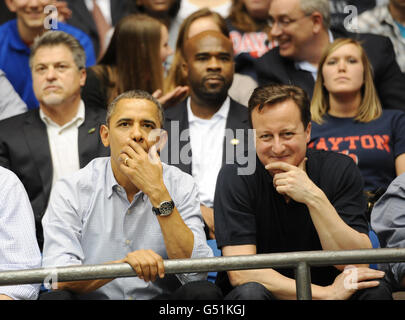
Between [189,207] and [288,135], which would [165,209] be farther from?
[288,135]

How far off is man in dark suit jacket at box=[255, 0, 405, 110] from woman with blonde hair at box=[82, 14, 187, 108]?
0.59 m

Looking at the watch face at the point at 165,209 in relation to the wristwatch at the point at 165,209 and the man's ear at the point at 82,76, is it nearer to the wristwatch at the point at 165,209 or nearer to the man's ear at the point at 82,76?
the wristwatch at the point at 165,209

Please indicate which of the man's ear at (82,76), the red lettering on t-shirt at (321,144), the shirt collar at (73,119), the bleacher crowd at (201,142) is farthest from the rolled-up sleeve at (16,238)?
the red lettering on t-shirt at (321,144)

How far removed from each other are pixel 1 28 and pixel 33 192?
1.40 meters

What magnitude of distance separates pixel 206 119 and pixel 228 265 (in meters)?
1.70

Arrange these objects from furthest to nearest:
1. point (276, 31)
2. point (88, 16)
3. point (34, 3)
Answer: point (88, 16)
point (34, 3)
point (276, 31)

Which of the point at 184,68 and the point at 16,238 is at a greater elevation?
the point at 184,68

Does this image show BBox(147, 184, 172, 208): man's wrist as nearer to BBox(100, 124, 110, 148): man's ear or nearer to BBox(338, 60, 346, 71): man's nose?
BBox(100, 124, 110, 148): man's ear

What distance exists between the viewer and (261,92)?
304cm

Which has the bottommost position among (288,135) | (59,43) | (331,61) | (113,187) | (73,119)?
(113,187)

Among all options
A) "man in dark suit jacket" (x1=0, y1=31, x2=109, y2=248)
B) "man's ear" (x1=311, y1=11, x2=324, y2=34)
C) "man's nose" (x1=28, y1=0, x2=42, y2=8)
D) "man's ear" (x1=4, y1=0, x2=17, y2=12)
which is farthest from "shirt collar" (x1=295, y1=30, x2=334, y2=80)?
"man's ear" (x1=4, y1=0, x2=17, y2=12)

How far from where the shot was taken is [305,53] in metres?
4.32

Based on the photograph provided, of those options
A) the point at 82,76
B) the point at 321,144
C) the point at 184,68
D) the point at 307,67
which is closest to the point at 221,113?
the point at 184,68

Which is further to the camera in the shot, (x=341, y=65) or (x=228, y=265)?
(x=341, y=65)
